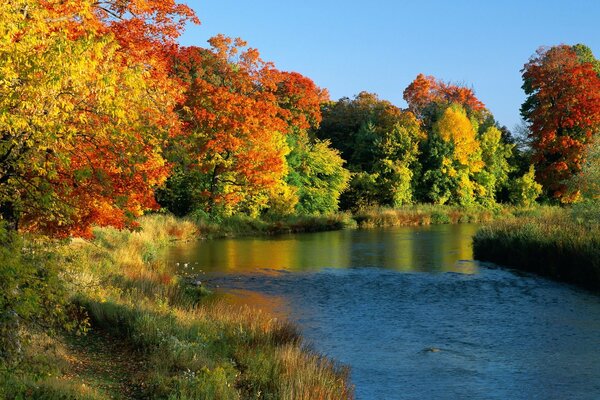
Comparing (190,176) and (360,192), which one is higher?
(190,176)

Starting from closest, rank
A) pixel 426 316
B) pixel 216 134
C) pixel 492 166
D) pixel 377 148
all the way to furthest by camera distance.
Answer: pixel 426 316 → pixel 216 134 → pixel 377 148 → pixel 492 166

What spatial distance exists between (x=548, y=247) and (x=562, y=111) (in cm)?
3582

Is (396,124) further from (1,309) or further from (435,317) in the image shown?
(1,309)

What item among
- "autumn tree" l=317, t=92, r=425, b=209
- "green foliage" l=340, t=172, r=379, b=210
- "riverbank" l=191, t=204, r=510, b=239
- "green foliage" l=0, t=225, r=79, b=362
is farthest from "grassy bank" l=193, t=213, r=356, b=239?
"green foliage" l=0, t=225, r=79, b=362

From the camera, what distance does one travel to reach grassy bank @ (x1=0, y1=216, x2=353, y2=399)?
9617 mm

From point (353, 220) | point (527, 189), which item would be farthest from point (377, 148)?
point (527, 189)

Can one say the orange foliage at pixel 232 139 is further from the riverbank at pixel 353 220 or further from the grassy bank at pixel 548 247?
the grassy bank at pixel 548 247

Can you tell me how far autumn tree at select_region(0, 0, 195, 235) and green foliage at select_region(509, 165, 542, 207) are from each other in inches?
2203

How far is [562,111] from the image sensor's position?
59250 millimetres

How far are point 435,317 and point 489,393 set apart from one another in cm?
685

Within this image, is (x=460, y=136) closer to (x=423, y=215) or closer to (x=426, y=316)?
(x=423, y=215)

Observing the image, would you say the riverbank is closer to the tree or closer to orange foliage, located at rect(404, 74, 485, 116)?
the tree

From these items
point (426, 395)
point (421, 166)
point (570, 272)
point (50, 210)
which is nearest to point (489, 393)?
point (426, 395)

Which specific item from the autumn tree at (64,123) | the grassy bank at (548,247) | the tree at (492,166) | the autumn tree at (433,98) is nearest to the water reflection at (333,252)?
the grassy bank at (548,247)
